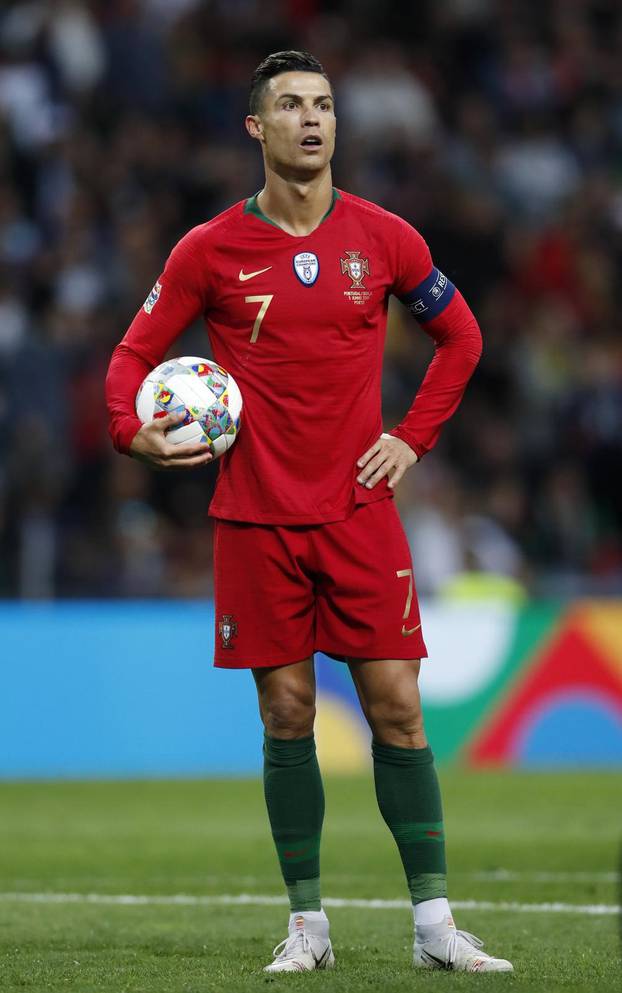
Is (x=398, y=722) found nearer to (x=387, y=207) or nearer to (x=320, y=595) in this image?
(x=320, y=595)

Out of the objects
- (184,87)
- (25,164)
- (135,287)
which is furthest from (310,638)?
(184,87)

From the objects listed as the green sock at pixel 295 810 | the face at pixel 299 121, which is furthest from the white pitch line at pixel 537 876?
the face at pixel 299 121

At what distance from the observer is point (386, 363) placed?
14000 mm

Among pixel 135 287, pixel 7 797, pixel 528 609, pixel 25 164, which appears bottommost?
pixel 7 797

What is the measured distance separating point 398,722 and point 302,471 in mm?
761

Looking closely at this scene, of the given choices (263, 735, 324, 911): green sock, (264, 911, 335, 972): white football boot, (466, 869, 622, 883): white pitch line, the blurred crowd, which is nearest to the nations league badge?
(263, 735, 324, 911): green sock

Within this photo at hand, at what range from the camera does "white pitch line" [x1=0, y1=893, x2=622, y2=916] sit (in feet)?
21.3

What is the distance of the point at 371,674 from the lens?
516 cm

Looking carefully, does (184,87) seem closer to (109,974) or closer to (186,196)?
(186,196)

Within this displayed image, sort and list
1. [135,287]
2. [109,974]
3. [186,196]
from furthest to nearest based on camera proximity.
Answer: [186,196] < [135,287] < [109,974]

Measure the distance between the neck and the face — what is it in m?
0.04

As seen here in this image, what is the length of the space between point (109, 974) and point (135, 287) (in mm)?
9181

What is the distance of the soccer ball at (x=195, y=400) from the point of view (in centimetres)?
507

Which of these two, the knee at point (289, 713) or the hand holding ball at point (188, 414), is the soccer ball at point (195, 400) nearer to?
the hand holding ball at point (188, 414)
